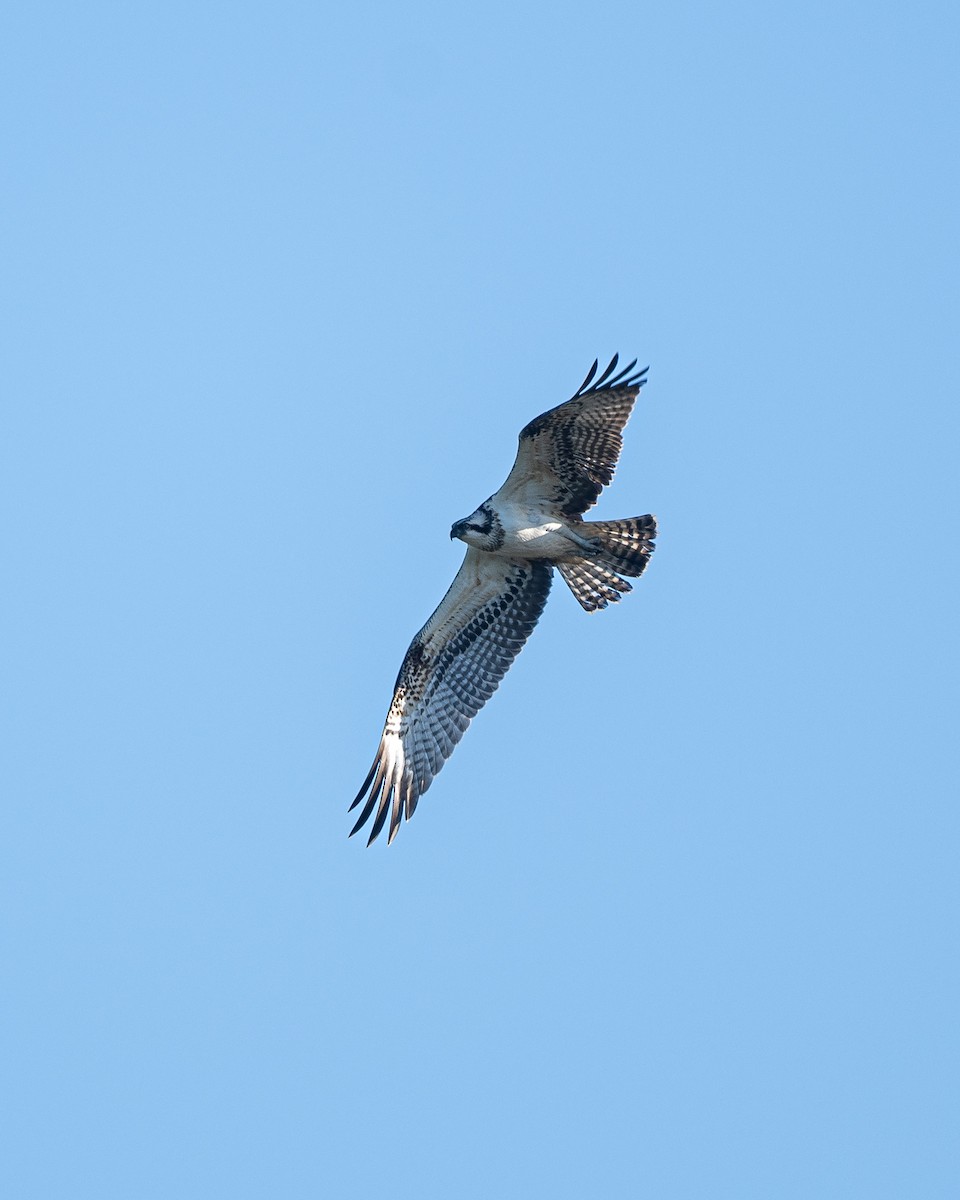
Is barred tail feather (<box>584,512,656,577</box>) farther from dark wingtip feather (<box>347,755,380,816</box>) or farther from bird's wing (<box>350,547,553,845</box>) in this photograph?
dark wingtip feather (<box>347,755,380,816</box>)

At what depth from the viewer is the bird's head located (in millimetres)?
13312

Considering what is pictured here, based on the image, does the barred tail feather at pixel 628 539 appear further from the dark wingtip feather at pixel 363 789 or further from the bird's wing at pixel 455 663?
the dark wingtip feather at pixel 363 789

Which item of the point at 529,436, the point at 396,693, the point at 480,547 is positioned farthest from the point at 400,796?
the point at 529,436

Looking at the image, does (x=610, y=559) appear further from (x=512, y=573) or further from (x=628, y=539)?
(x=512, y=573)

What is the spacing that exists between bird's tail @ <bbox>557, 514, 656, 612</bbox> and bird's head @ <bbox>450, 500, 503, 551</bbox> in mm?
676

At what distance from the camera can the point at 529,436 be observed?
513 inches

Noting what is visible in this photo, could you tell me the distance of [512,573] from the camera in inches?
550

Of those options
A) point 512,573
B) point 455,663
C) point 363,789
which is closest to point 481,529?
point 512,573

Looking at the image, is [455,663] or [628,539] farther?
[455,663]

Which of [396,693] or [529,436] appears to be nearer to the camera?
[529,436]

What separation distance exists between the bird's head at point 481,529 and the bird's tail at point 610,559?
0.68m

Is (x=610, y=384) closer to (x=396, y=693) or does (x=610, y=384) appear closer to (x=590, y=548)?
(x=590, y=548)

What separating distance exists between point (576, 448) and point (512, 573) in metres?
1.35

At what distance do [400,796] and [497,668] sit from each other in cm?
131
